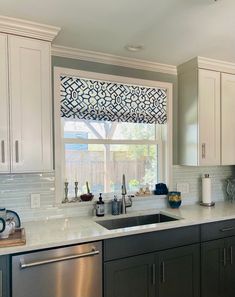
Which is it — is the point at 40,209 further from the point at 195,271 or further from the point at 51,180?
the point at 195,271

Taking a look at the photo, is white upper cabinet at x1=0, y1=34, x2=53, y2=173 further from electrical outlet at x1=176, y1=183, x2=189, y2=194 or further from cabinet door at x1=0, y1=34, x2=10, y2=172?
electrical outlet at x1=176, y1=183, x2=189, y2=194

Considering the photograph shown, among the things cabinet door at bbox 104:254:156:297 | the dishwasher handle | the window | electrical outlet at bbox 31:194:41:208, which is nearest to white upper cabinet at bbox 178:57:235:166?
the window

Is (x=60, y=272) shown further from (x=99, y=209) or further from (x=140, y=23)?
(x=140, y=23)

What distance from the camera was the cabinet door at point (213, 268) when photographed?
232 centimetres

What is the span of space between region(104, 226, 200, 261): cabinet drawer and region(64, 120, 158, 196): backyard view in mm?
759

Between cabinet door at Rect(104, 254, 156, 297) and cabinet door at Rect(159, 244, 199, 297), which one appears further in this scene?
cabinet door at Rect(159, 244, 199, 297)

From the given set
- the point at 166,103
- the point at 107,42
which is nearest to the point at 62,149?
the point at 107,42

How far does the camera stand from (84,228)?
2047mm

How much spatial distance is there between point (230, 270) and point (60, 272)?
1611mm

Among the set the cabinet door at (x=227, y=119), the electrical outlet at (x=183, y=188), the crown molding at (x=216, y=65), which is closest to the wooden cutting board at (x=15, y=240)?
the electrical outlet at (x=183, y=188)

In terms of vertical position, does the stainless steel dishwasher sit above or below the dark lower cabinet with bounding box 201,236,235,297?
above

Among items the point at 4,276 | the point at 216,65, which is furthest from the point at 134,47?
the point at 4,276

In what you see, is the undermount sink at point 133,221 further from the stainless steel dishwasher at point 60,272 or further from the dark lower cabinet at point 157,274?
the stainless steel dishwasher at point 60,272

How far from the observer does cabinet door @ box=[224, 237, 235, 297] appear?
2438 mm
